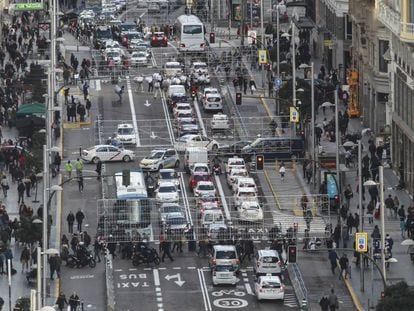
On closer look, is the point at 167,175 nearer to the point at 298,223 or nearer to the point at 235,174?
the point at 235,174

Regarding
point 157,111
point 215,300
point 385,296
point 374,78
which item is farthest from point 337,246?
point 157,111

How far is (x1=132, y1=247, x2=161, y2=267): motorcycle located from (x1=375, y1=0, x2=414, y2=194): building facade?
68.9 feet

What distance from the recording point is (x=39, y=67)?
635 ft

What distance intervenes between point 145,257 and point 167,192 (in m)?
14.4

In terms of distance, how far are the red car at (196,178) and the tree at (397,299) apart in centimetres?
3988

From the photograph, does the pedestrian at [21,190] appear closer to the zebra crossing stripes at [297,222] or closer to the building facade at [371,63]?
the zebra crossing stripes at [297,222]

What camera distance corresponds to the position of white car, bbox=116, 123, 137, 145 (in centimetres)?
17225

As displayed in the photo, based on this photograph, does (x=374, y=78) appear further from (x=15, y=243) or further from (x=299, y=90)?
(x=15, y=243)

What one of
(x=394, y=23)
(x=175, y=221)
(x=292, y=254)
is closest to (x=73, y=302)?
(x=292, y=254)

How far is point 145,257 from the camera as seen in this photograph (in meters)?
139

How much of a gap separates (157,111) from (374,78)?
66.4 ft

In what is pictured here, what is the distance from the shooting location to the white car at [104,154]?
16688 cm

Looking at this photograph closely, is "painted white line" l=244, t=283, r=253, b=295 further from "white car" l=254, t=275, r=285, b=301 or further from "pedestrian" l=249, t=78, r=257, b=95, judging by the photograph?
"pedestrian" l=249, t=78, r=257, b=95

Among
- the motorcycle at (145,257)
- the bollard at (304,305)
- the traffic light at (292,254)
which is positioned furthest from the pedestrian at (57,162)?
the bollard at (304,305)
